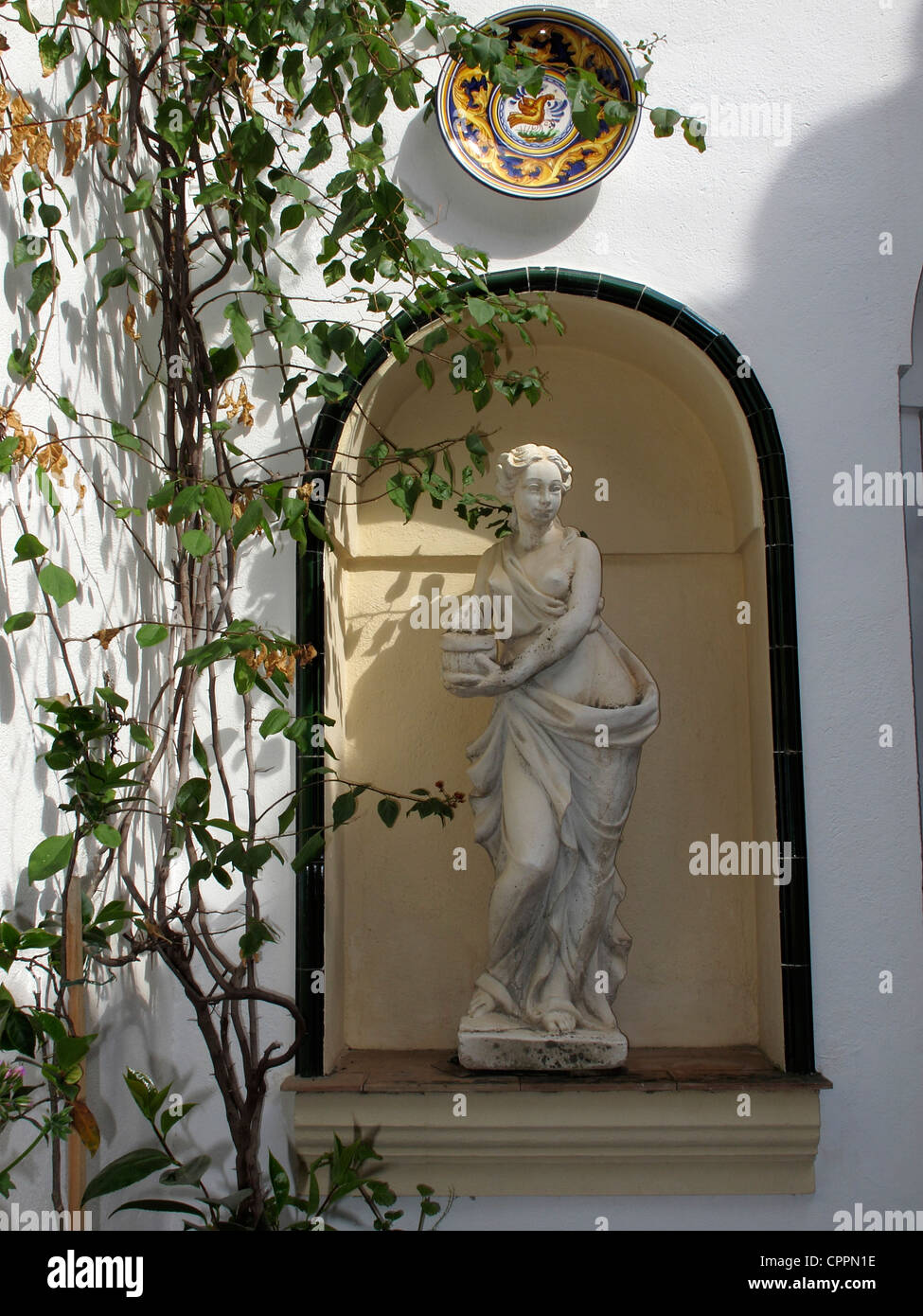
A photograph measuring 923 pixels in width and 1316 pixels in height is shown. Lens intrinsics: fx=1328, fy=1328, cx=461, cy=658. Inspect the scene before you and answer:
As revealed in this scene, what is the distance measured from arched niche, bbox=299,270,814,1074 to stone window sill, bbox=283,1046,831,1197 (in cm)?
28

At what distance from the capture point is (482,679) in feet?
10.9

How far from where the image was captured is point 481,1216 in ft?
10.9

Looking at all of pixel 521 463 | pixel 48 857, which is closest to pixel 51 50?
pixel 521 463

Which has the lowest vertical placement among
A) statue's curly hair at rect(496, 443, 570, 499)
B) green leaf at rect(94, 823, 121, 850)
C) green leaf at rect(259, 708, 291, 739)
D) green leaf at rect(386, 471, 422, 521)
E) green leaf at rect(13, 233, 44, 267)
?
green leaf at rect(94, 823, 121, 850)

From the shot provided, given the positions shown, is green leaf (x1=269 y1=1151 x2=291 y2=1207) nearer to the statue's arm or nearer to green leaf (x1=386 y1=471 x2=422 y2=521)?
the statue's arm

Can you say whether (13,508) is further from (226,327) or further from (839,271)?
(839,271)

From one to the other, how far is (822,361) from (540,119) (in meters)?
1.03

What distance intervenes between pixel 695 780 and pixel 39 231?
2323mm

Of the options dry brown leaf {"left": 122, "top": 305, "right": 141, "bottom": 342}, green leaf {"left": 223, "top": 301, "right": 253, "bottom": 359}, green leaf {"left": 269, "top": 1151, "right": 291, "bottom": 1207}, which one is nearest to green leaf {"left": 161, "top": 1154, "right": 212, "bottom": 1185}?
green leaf {"left": 269, "top": 1151, "right": 291, "bottom": 1207}

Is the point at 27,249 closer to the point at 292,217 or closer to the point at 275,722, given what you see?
the point at 292,217

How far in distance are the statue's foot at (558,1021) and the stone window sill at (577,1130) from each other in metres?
0.11

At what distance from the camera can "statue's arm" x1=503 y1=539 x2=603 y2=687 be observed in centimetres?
334

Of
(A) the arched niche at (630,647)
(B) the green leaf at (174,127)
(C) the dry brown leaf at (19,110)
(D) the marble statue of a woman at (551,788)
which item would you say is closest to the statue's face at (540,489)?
(D) the marble statue of a woman at (551,788)

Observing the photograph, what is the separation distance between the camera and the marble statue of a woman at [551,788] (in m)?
3.33
